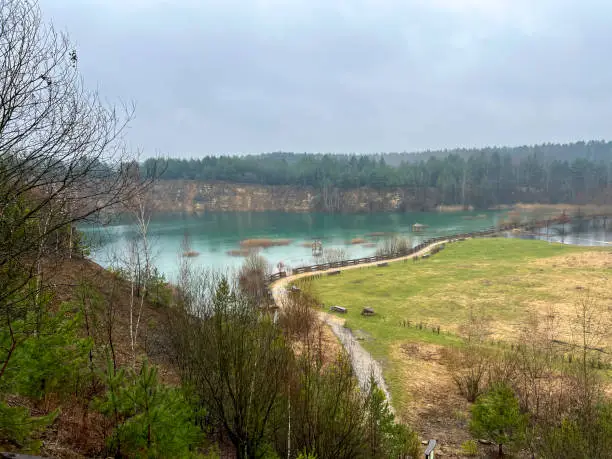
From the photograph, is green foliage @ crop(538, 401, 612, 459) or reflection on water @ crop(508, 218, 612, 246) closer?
green foliage @ crop(538, 401, 612, 459)

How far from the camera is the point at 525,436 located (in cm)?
1138

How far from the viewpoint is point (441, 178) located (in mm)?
133250

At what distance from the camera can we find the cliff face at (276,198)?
4938 inches

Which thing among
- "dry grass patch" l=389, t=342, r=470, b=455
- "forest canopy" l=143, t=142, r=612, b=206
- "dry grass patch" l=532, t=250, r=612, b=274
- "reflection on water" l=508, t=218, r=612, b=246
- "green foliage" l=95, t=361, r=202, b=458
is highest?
"forest canopy" l=143, t=142, r=612, b=206

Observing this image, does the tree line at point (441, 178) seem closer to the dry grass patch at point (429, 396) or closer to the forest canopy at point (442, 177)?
the forest canopy at point (442, 177)

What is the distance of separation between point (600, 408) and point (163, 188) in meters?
141

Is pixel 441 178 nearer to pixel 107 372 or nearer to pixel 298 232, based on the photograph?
pixel 298 232

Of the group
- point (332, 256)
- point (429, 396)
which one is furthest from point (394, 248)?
point (429, 396)

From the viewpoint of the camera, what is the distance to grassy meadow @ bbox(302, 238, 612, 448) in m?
18.5

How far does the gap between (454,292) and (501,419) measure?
25.0m

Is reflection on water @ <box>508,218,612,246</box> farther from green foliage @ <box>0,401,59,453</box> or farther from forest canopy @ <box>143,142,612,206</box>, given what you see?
green foliage @ <box>0,401,59,453</box>

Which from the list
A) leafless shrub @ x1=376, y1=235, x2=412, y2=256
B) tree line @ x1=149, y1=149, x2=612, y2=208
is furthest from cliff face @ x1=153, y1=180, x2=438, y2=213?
leafless shrub @ x1=376, y1=235, x2=412, y2=256

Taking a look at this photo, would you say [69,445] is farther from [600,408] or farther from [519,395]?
[519,395]

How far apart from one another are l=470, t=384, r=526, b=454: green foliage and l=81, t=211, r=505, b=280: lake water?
2788 cm
